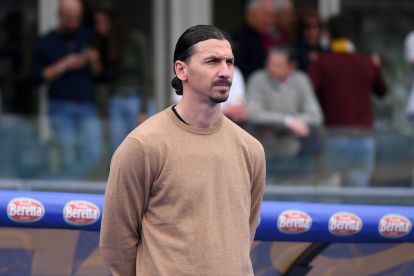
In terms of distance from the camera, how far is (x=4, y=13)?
42.6 ft

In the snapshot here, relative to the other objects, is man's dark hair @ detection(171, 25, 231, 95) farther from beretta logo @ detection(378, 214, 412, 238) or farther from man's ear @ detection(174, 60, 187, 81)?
beretta logo @ detection(378, 214, 412, 238)

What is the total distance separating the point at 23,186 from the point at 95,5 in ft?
17.6

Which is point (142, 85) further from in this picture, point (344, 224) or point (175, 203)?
point (175, 203)

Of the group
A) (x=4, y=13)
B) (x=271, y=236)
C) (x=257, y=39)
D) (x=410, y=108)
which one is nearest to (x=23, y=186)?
(x=271, y=236)

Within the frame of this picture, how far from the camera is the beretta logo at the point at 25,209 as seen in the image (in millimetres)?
5254

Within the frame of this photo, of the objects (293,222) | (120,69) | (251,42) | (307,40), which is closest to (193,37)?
(293,222)

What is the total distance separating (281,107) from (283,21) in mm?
1569

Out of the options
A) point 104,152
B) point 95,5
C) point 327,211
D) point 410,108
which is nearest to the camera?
point 327,211

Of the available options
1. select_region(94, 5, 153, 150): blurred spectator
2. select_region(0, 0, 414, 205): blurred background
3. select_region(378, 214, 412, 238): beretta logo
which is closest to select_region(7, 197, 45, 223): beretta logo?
select_region(378, 214, 412, 238): beretta logo

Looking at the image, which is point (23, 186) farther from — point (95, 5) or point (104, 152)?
point (95, 5)

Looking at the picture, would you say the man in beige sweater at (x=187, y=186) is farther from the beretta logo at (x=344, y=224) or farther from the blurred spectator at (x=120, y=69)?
the blurred spectator at (x=120, y=69)

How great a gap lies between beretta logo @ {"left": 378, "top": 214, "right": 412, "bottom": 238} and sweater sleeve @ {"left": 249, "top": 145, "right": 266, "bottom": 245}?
116cm

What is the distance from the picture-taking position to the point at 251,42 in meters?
11.0

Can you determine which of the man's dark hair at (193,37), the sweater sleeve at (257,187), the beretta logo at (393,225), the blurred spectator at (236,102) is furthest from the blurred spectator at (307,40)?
the man's dark hair at (193,37)
